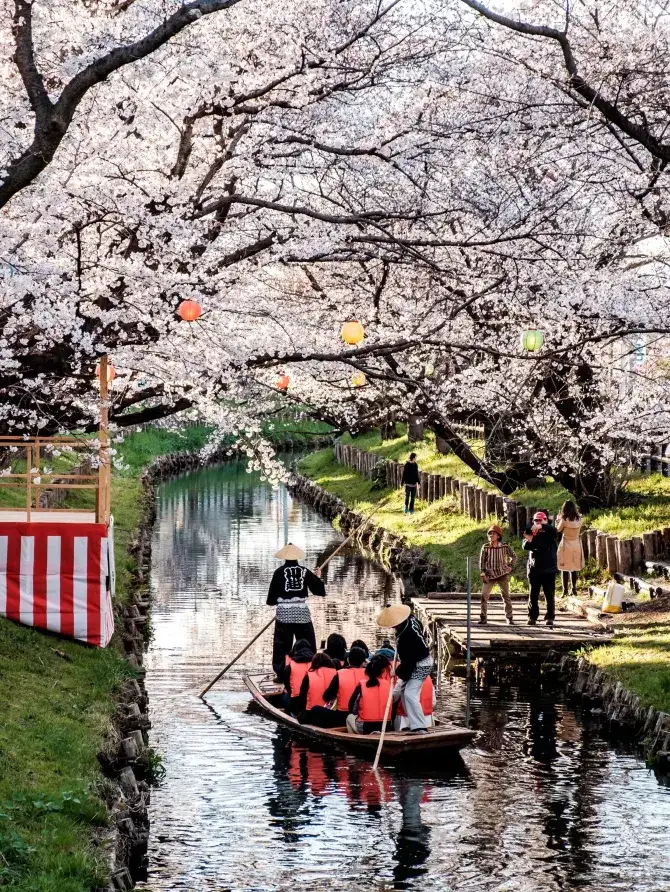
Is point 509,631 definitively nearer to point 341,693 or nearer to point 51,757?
point 341,693

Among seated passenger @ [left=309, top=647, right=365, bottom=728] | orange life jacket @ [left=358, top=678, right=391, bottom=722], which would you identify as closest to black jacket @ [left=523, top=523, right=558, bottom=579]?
seated passenger @ [left=309, top=647, right=365, bottom=728]

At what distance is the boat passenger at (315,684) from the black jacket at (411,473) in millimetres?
18130

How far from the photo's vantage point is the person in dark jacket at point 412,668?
14180mm

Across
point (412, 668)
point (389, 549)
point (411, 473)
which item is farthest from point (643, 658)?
point (411, 473)

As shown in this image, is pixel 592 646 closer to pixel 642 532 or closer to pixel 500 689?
pixel 500 689

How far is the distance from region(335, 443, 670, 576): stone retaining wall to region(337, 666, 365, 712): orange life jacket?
8.11 meters

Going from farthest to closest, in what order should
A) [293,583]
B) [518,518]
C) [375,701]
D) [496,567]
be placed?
[518,518] < [496,567] < [293,583] < [375,701]

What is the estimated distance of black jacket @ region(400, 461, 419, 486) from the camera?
1321 inches

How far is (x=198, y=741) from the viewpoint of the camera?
15.4m

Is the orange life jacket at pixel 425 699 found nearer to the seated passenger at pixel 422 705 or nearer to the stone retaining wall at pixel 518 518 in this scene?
the seated passenger at pixel 422 705

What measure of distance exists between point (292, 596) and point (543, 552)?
4.79 m

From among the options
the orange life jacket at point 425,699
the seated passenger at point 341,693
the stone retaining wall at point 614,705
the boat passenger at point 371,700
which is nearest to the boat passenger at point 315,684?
the seated passenger at point 341,693

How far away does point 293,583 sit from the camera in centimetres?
1723

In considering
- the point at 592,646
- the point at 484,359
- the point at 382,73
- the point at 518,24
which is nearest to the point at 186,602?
the point at 484,359
